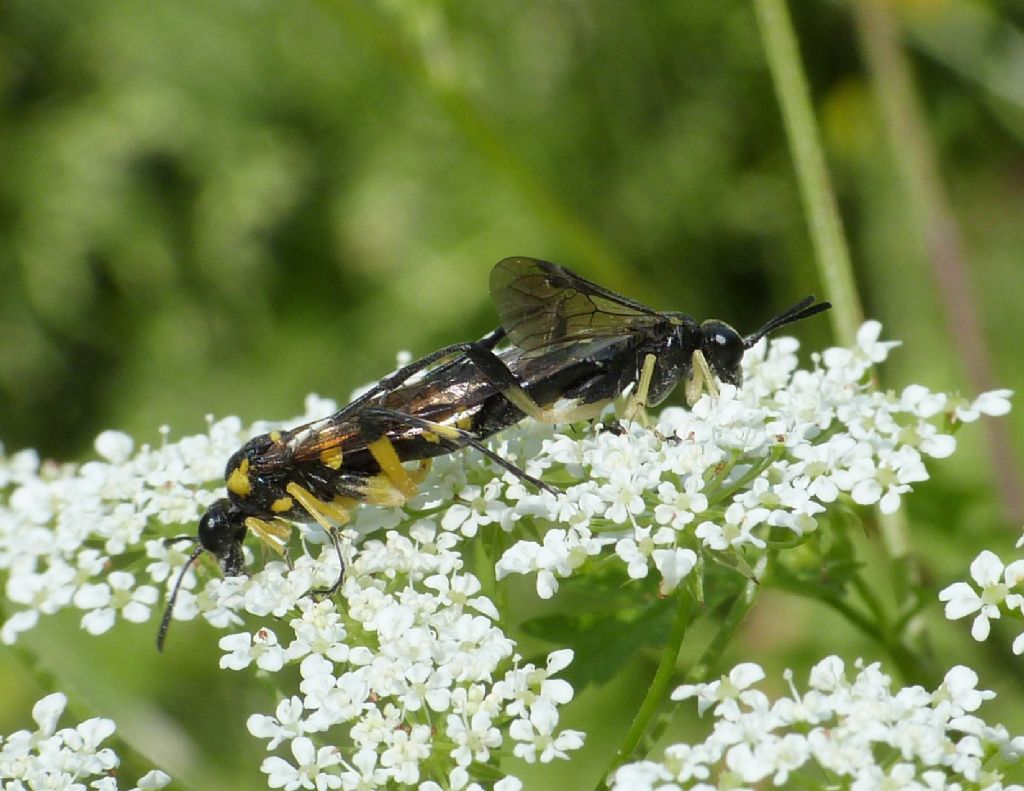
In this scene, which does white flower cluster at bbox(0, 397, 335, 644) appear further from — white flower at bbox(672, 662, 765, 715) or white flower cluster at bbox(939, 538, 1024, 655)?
white flower cluster at bbox(939, 538, 1024, 655)

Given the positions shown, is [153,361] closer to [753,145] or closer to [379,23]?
[379,23]

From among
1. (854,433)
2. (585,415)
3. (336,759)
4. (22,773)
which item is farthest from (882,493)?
(22,773)

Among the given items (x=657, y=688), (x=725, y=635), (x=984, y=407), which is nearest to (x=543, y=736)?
(x=657, y=688)

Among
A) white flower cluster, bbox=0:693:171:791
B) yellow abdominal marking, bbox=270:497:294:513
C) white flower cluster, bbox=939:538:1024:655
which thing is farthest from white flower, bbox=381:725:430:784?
white flower cluster, bbox=939:538:1024:655

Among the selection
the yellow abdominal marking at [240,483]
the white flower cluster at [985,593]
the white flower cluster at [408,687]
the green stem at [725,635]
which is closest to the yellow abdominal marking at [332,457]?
the yellow abdominal marking at [240,483]

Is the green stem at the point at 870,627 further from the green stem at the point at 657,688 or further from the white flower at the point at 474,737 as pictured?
the white flower at the point at 474,737

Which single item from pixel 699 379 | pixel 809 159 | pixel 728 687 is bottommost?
pixel 728 687

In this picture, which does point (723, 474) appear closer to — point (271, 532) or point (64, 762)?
point (271, 532)
